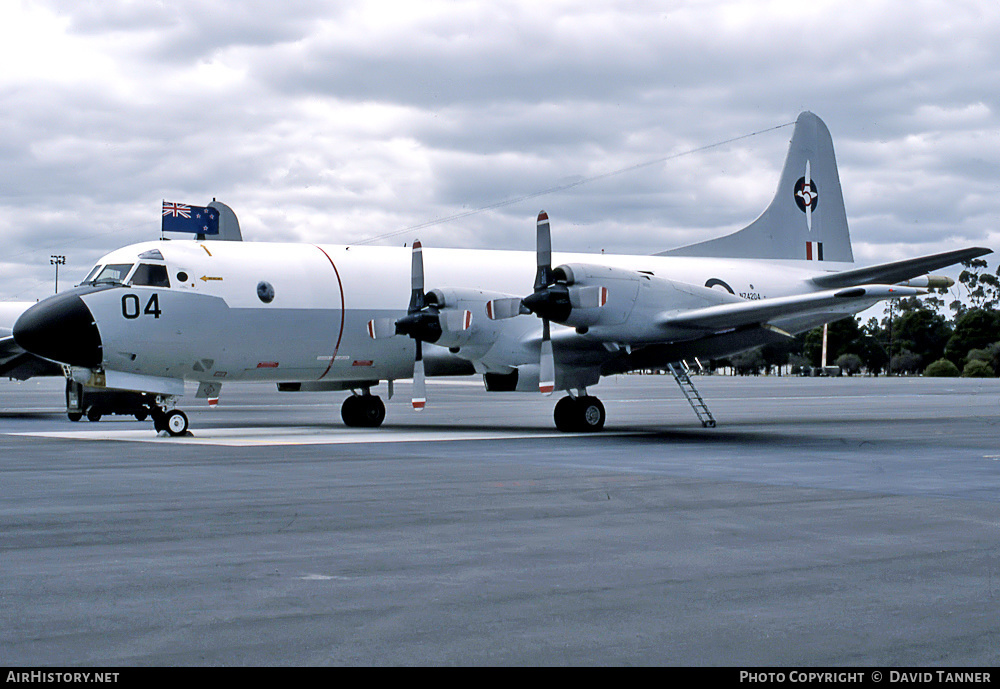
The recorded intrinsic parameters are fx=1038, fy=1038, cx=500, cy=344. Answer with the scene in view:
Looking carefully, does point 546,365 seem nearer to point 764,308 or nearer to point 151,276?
point 764,308

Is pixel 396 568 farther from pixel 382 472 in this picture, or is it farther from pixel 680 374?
pixel 680 374

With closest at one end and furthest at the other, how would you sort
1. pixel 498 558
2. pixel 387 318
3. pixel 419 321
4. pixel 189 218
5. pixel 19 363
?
pixel 498 558 → pixel 419 321 → pixel 387 318 → pixel 19 363 → pixel 189 218

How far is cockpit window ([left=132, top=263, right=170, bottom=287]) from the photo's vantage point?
2108 cm

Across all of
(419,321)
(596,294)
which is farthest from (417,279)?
(596,294)

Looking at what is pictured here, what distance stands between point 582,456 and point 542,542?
27.6 ft

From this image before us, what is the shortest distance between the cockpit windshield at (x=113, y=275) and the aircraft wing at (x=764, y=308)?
36.3ft

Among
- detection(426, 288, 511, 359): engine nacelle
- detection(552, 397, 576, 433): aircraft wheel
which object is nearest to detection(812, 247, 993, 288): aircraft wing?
detection(552, 397, 576, 433): aircraft wheel

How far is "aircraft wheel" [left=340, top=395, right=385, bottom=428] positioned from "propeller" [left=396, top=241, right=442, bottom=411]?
112 inches

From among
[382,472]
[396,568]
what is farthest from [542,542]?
[382,472]

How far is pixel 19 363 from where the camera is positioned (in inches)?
1277

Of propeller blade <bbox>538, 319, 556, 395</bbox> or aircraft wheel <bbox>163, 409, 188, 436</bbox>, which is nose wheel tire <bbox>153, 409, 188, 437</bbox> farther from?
propeller blade <bbox>538, 319, 556, 395</bbox>

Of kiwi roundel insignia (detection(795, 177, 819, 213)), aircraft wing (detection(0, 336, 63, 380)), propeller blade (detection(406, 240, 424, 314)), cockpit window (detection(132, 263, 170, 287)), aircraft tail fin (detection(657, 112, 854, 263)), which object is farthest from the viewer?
aircraft wing (detection(0, 336, 63, 380))

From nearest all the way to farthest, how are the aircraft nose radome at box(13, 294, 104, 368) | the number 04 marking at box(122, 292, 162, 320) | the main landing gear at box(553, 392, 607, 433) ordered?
the aircraft nose radome at box(13, 294, 104, 368)
the number 04 marking at box(122, 292, 162, 320)
the main landing gear at box(553, 392, 607, 433)

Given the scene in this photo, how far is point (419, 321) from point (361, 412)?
182 inches
